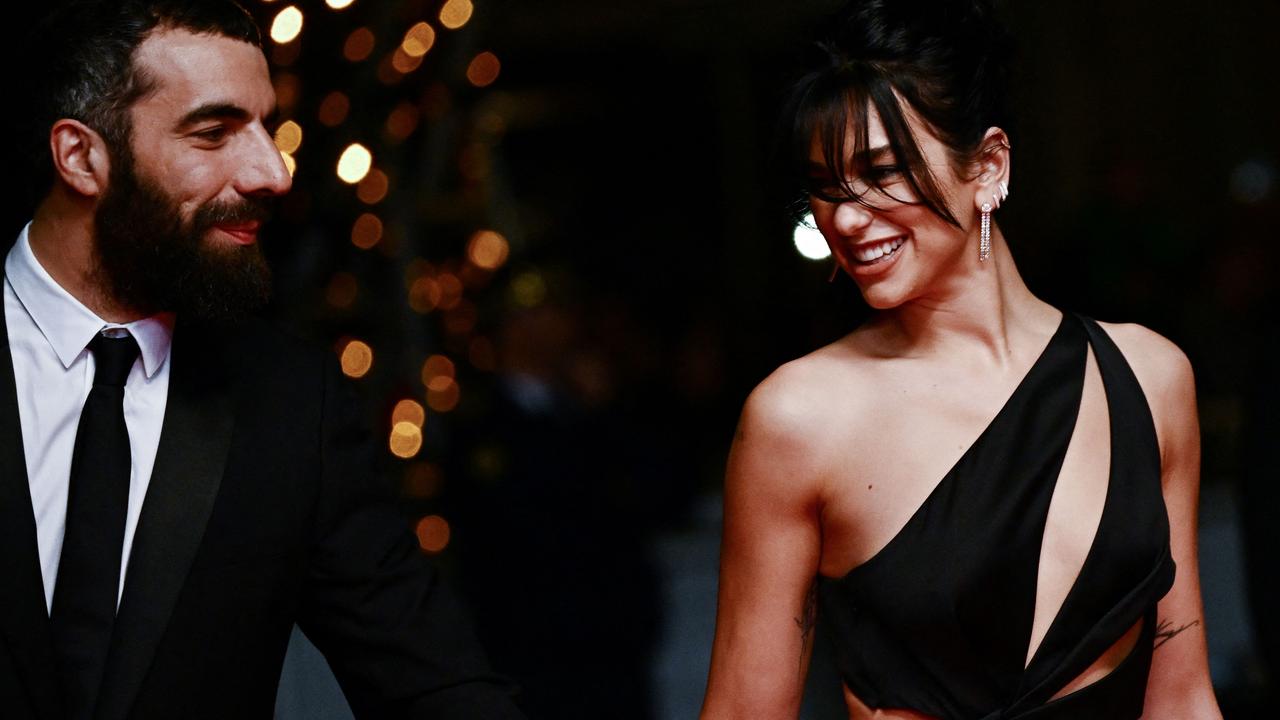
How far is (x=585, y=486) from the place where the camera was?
12.9 ft

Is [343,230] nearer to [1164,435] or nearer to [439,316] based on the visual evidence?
[439,316]

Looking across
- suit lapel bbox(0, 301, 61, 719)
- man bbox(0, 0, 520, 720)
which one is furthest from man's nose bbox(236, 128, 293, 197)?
suit lapel bbox(0, 301, 61, 719)

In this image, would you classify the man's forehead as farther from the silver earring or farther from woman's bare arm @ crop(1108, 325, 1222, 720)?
woman's bare arm @ crop(1108, 325, 1222, 720)

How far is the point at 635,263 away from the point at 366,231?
394 centimetres

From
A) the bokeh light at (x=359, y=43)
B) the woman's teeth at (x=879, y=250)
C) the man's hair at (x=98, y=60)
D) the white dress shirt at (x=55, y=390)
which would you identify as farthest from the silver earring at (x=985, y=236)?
the bokeh light at (x=359, y=43)

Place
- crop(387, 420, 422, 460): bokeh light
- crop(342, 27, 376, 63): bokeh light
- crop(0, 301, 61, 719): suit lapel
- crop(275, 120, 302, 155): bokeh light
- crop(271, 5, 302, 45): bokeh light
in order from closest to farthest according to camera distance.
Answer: crop(0, 301, 61, 719): suit lapel, crop(271, 5, 302, 45): bokeh light, crop(275, 120, 302, 155): bokeh light, crop(342, 27, 376, 63): bokeh light, crop(387, 420, 422, 460): bokeh light

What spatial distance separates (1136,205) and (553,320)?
2796mm

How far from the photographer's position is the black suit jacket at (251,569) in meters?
1.71

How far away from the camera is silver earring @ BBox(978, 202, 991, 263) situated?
6.11ft

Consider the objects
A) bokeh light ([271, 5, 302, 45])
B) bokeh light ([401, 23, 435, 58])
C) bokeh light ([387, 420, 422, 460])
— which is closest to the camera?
bokeh light ([271, 5, 302, 45])

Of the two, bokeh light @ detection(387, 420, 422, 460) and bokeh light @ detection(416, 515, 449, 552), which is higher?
bokeh light @ detection(387, 420, 422, 460)

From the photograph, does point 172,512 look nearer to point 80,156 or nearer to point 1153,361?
point 80,156

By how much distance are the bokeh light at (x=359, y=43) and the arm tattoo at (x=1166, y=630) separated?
7.79ft

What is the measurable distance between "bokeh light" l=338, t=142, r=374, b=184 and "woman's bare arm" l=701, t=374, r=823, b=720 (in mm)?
1915
